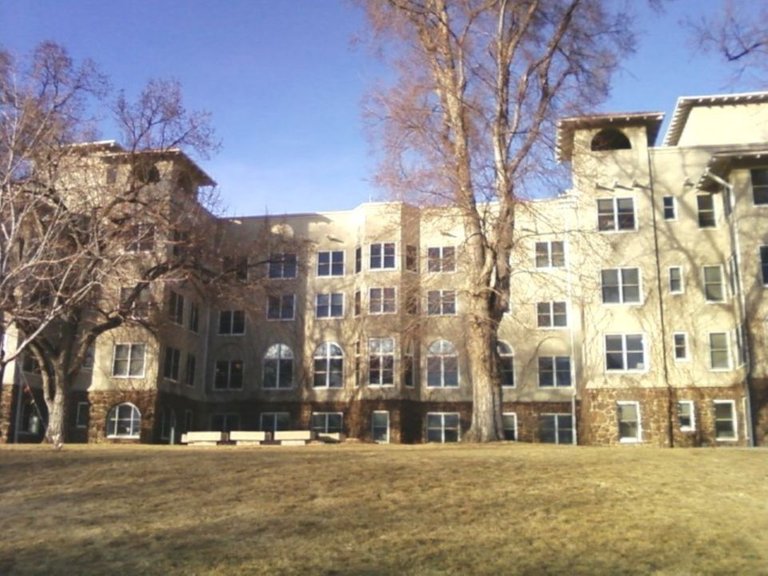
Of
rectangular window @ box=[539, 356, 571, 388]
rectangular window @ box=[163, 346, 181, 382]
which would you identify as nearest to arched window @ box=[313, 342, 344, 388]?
rectangular window @ box=[163, 346, 181, 382]

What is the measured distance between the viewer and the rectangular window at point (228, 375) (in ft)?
147

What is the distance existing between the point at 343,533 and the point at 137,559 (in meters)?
2.56

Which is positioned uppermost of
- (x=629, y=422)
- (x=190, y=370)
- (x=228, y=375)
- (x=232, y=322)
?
(x=232, y=322)

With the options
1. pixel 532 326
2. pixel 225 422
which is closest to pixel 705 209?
pixel 532 326

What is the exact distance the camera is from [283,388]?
4416cm

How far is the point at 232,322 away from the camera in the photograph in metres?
46.1

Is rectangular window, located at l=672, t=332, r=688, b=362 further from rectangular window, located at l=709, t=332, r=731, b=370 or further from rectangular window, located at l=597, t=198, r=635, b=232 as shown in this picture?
rectangular window, located at l=597, t=198, r=635, b=232

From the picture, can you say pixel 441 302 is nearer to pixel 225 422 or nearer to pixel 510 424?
pixel 510 424

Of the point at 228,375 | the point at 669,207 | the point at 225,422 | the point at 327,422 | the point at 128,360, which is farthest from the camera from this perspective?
the point at 228,375

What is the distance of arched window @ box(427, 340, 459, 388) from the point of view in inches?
1658

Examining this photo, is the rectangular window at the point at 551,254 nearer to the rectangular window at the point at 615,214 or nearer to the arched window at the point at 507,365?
the rectangular window at the point at 615,214

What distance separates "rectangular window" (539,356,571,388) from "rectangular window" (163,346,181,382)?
17936mm

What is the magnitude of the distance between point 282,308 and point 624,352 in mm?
18343

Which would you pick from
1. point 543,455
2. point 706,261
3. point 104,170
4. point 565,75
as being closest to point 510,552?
point 543,455
